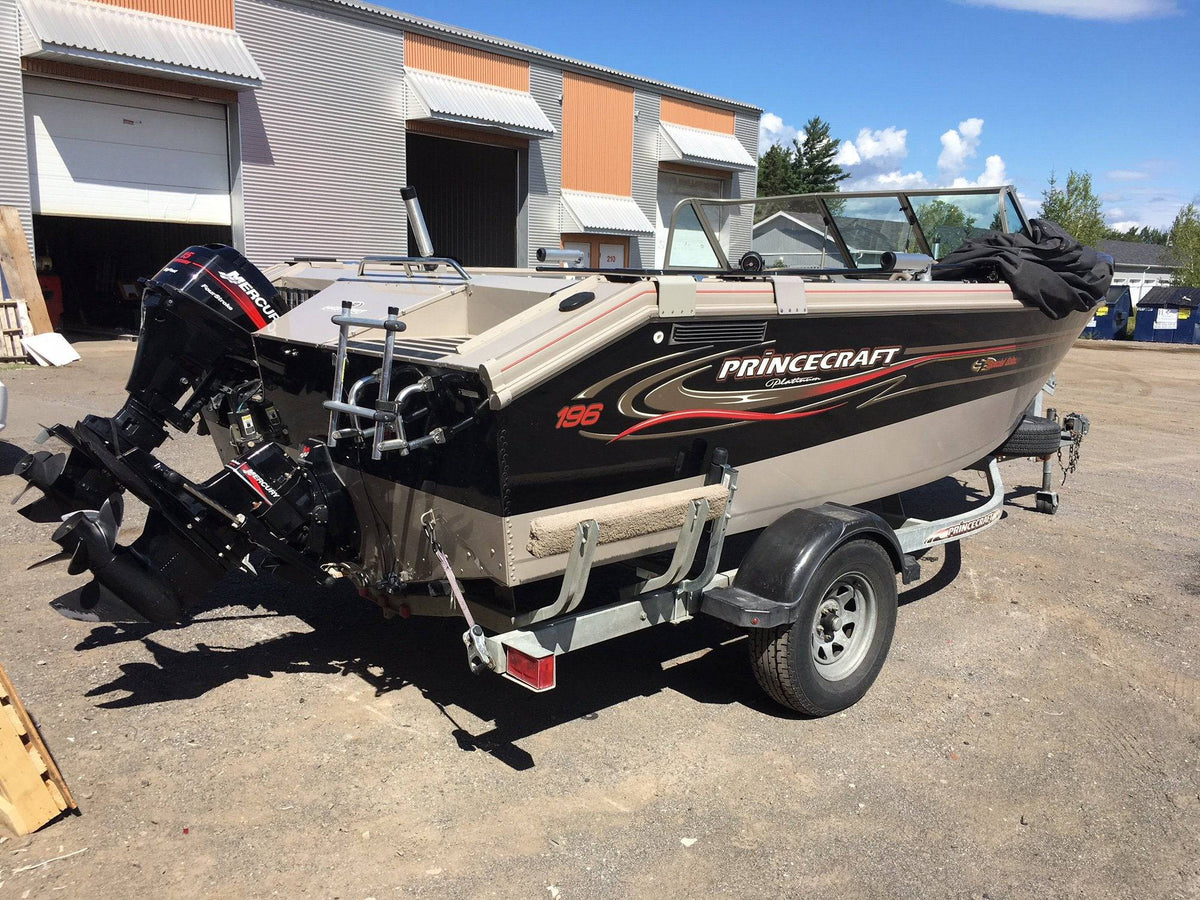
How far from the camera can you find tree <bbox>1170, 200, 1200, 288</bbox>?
1817 inches

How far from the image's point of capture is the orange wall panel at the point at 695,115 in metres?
24.7

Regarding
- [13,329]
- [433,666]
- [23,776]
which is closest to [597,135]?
[13,329]

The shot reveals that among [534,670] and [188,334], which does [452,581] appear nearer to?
[534,670]

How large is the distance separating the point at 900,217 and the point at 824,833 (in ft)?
14.0

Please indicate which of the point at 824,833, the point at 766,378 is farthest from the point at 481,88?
the point at 824,833

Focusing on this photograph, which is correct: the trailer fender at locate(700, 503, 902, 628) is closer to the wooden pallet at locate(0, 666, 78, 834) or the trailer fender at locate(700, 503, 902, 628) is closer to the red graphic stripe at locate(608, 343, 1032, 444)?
the red graphic stripe at locate(608, 343, 1032, 444)

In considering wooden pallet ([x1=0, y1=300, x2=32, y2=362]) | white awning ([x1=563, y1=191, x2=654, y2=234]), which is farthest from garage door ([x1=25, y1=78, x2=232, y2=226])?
white awning ([x1=563, y1=191, x2=654, y2=234])

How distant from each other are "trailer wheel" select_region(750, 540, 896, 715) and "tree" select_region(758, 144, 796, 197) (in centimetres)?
6006

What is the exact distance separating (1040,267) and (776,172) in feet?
206

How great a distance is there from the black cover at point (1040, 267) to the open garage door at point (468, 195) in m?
17.2

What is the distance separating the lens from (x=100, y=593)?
3580 millimetres

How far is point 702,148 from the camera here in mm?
25234

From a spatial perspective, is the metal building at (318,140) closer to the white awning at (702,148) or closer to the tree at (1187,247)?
the white awning at (702,148)

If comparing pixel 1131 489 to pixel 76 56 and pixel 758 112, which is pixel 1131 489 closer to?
pixel 76 56
